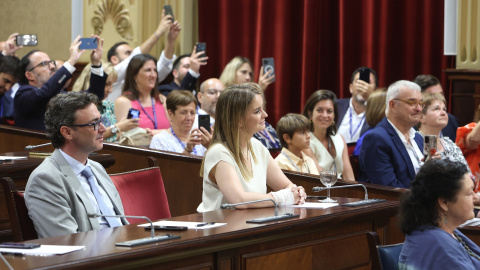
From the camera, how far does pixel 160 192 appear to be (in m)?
3.91

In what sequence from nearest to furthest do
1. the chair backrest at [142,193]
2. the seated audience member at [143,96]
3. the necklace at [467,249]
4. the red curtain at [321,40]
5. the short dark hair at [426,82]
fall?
the necklace at [467,249] → the chair backrest at [142,193] → the seated audience member at [143,96] → the short dark hair at [426,82] → the red curtain at [321,40]

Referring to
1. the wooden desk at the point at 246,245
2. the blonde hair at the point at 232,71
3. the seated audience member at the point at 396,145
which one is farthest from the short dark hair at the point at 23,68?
the wooden desk at the point at 246,245

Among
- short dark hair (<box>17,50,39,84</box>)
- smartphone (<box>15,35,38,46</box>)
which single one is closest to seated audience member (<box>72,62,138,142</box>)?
short dark hair (<box>17,50,39,84</box>)

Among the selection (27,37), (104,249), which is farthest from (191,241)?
(27,37)

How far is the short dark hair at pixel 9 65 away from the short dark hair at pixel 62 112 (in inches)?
141

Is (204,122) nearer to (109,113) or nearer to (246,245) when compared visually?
(109,113)

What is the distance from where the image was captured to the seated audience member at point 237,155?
11.9ft

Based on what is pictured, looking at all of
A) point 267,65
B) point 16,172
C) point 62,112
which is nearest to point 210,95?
point 267,65

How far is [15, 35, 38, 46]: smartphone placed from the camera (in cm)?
704

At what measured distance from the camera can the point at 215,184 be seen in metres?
3.71

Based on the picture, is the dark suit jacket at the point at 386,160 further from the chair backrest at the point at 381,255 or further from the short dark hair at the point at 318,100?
the chair backrest at the point at 381,255

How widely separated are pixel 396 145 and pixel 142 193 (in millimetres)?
1680

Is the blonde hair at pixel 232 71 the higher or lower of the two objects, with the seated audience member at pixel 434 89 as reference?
higher

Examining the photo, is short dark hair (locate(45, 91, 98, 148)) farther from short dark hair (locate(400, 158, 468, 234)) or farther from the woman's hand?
the woman's hand
